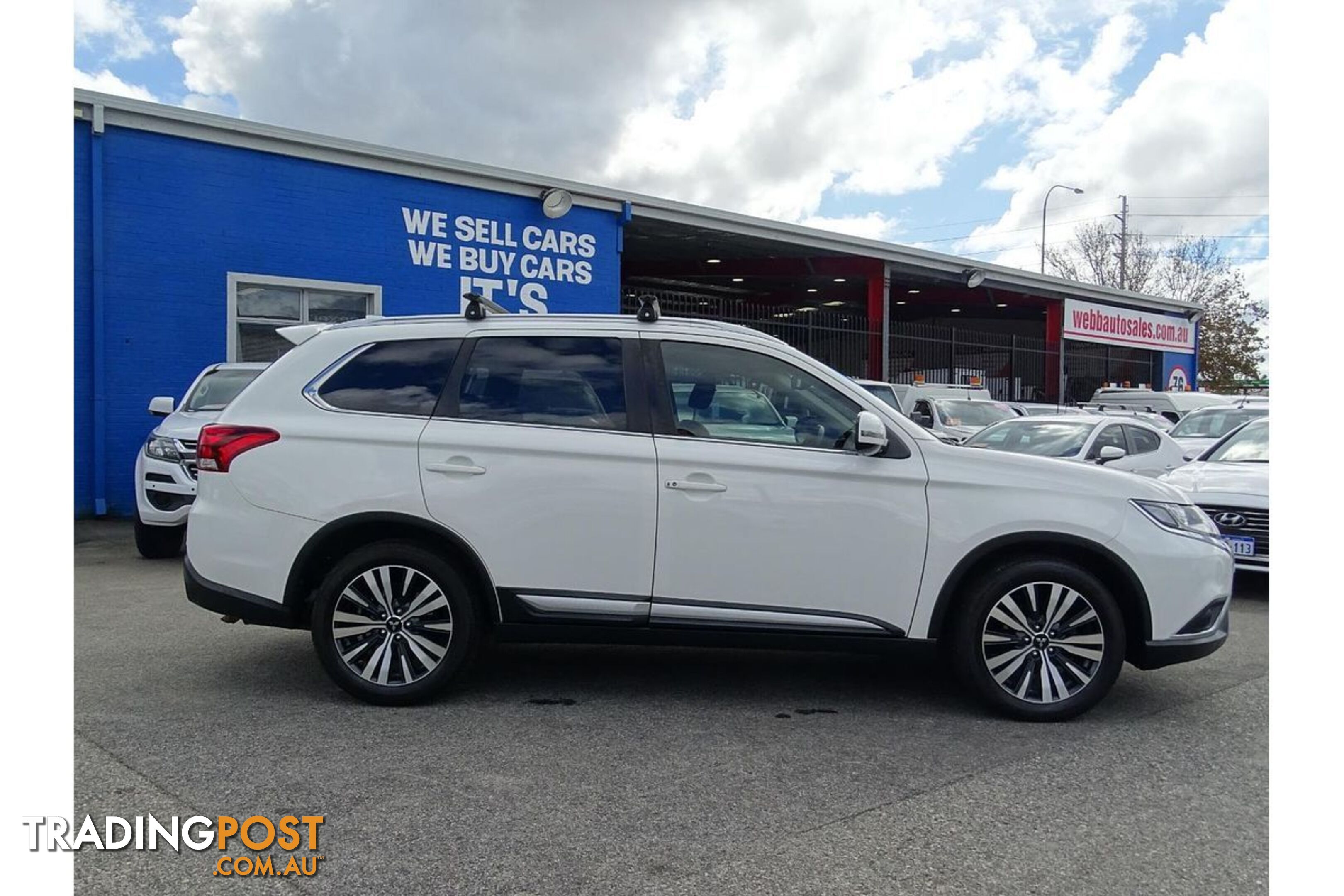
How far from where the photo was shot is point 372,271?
15094 mm

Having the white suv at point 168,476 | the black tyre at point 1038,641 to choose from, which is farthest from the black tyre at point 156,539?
the black tyre at point 1038,641

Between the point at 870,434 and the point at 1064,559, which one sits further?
the point at 1064,559

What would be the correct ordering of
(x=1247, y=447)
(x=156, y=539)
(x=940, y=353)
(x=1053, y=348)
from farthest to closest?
1. (x=940, y=353)
2. (x=1053, y=348)
3. (x=1247, y=447)
4. (x=156, y=539)

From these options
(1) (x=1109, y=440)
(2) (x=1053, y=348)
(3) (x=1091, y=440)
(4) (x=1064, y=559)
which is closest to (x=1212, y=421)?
(1) (x=1109, y=440)

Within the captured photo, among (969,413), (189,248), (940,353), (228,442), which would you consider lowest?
(228,442)

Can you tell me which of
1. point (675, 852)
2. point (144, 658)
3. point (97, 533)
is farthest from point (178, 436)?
point (675, 852)

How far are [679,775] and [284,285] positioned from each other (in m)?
11.9

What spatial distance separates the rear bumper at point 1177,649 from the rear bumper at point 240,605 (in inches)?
161

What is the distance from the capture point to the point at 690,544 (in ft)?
16.3

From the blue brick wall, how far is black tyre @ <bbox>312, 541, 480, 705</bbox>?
30.8 ft

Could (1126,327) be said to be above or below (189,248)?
above

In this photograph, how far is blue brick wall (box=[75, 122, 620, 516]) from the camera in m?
12.8

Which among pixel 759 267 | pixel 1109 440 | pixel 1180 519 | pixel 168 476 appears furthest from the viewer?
pixel 759 267

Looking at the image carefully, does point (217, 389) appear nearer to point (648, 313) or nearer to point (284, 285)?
point (284, 285)
